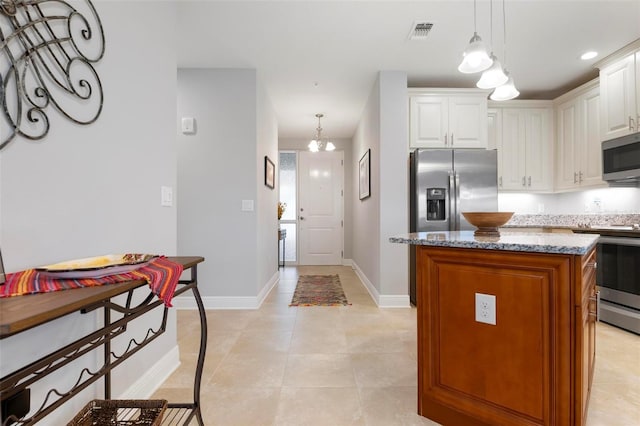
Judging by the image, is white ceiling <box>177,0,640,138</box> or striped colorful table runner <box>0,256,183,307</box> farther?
white ceiling <box>177,0,640,138</box>

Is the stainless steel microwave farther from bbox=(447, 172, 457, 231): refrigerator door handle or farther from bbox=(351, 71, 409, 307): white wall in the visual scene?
bbox=(351, 71, 409, 307): white wall

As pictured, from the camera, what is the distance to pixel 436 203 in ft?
11.0

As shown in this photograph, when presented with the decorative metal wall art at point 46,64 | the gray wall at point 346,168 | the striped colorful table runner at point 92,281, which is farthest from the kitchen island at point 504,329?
the gray wall at point 346,168

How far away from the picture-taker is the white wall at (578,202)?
3.34m

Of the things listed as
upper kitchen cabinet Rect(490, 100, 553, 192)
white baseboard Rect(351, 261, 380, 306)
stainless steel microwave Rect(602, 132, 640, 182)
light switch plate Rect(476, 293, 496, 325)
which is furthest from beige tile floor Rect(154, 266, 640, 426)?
upper kitchen cabinet Rect(490, 100, 553, 192)

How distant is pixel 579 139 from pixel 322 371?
3.99m

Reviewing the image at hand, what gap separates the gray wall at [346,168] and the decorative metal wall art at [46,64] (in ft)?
16.7

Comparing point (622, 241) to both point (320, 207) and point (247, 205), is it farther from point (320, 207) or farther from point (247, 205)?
point (320, 207)

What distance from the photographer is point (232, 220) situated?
133 inches

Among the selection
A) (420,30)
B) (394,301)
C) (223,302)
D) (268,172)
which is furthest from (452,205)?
(223,302)

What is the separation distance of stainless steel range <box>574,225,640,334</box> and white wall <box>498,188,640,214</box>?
2.77 ft

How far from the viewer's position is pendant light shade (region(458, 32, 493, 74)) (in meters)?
1.79

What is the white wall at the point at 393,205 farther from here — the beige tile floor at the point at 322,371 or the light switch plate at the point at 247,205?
the light switch plate at the point at 247,205

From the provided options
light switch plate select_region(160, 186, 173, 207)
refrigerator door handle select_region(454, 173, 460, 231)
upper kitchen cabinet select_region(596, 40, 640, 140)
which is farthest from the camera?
refrigerator door handle select_region(454, 173, 460, 231)
